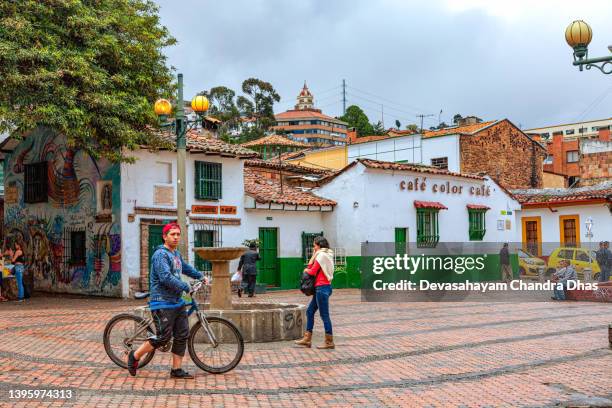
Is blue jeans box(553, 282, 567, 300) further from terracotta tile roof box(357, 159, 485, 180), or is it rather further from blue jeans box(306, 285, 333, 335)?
blue jeans box(306, 285, 333, 335)

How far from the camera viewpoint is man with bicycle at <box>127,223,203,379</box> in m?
7.86

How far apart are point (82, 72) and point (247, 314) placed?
927cm

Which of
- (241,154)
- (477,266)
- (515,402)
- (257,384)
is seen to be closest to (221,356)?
(257,384)

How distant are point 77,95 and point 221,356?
11.4 metres

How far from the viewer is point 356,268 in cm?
2694

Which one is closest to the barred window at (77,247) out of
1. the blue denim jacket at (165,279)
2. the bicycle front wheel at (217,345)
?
the bicycle front wheel at (217,345)

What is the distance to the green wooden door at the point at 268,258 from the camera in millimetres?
24891

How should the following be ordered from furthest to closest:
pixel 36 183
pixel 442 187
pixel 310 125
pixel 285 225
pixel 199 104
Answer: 1. pixel 310 125
2. pixel 442 187
3. pixel 285 225
4. pixel 36 183
5. pixel 199 104

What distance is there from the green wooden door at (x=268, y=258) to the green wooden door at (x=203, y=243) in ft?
6.89

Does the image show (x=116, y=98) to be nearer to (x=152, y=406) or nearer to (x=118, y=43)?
(x=118, y=43)

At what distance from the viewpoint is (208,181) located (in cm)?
2339

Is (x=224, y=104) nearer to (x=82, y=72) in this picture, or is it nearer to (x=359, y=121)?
(x=359, y=121)

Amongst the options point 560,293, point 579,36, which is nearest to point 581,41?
point 579,36

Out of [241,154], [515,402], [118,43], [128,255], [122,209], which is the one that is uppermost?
[118,43]
